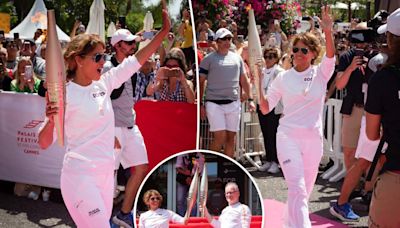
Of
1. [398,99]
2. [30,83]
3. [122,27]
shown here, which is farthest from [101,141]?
[30,83]

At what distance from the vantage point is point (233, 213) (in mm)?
4012

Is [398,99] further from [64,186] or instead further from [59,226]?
[59,226]

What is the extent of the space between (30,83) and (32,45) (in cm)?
146

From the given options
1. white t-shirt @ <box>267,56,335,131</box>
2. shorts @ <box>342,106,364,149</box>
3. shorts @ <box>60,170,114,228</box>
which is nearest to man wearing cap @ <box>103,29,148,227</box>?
shorts @ <box>60,170,114,228</box>

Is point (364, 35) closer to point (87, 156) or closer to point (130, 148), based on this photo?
point (130, 148)

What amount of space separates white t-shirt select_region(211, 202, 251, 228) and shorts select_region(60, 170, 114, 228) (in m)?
0.64

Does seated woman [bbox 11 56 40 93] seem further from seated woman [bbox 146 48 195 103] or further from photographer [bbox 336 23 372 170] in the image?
photographer [bbox 336 23 372 170]

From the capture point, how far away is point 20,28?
4238mm

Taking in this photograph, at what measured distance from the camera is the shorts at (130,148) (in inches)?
164

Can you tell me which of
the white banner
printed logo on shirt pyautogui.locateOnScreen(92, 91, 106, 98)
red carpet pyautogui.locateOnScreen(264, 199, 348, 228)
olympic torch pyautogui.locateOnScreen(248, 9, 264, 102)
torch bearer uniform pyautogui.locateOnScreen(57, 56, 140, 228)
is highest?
olympic torch pyautogui.locateOnScreen(248, 9, 264, 102)

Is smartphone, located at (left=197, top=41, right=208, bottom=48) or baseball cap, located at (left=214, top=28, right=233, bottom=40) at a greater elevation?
baseball cap, located at (left=214, top=28, right=233, bottom=40)

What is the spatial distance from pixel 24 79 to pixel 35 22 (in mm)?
1643

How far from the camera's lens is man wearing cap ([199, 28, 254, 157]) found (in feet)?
25.2

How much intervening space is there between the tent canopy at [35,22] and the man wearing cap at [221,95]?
356cm
